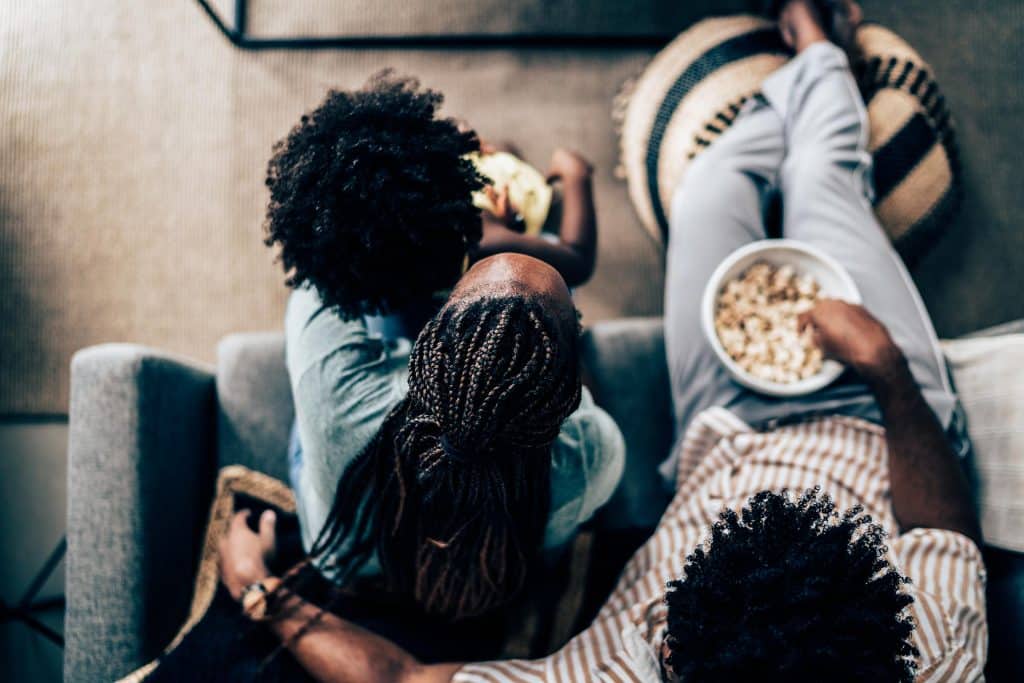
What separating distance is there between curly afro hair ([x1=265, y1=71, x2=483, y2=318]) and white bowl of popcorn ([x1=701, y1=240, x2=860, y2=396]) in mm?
394

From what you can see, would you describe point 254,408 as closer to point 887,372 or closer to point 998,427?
point 887,372

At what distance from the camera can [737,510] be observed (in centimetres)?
83

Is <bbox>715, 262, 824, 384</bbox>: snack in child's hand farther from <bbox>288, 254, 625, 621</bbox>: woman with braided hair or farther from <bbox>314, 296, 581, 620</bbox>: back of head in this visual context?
<bbox>314, 296, 581, 620</bbox>: back of head

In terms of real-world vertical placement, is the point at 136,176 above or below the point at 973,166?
below

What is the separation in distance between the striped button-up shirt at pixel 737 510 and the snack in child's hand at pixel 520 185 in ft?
1.25

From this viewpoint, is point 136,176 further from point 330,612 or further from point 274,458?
point 330,612

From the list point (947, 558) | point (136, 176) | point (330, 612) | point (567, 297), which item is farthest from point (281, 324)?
point (947, 558)

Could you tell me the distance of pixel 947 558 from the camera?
80 centimetres

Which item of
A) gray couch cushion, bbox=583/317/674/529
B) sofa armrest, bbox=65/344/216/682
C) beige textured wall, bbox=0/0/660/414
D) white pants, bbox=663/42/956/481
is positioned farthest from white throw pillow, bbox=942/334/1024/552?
sofa armrest, bbox=65/344/216/682

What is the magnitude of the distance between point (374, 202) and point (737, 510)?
0.57 m

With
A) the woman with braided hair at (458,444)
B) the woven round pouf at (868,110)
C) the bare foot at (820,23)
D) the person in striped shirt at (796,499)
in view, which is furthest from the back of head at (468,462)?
the bare foot at (820,23)

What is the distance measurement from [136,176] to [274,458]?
0.83 m

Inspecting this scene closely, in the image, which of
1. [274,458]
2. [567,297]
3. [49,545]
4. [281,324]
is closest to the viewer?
[567,297]

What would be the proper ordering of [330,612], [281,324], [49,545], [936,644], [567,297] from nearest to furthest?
[567,297] → [936,644] → [330,612] → [49,545] → [281,324]
